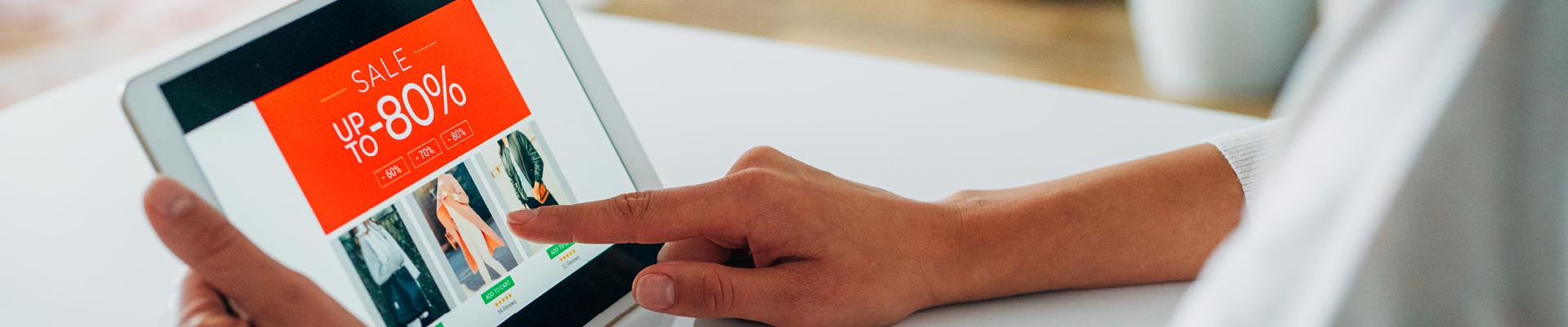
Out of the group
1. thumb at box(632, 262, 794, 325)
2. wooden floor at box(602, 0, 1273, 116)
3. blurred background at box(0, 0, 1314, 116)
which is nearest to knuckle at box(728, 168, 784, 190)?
thumb at box(632, 262, 794, 325)

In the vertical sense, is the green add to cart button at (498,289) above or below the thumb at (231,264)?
below

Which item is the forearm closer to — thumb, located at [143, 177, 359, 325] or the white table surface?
the white table surface

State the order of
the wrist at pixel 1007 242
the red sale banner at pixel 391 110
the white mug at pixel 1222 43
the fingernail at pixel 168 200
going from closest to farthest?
the fingernail at pixel 168 200 → the red sale banner at pixel 391 110 → the wrist at pixel 1007 242 → the white mug at pixel 1222 43

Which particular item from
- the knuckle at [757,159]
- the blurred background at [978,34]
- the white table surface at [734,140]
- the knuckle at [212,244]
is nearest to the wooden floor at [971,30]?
the blurred background at [978,34]

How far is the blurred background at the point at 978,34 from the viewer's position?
6.50 feet

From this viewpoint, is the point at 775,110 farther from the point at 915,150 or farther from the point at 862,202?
the point at 862,202

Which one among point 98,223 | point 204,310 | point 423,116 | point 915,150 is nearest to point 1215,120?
point 915,150

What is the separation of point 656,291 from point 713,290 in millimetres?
29

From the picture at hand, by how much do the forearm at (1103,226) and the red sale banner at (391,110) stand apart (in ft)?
0.86

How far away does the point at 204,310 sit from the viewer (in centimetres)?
43

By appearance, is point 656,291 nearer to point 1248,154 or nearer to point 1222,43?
point 1248,154

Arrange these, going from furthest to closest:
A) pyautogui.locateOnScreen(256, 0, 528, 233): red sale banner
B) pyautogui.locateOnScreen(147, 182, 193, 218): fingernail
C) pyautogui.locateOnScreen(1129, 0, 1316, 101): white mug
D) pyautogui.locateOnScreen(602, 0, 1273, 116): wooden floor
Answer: pyautogui.locateOnScreen(602, 0, 1273, 116): wooden floor < pyautogui.locateOnScreen(1129, 0, 1316, 101): white mug < pyautogui.locateOnScreen(256, 0, 528, 233): red sale banner < pyautogui.locateOnScreen(147, 182, 193, 218): fingernail

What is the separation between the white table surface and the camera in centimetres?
70

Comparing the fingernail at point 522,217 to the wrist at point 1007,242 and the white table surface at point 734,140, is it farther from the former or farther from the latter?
the wrist at point 1007,242
